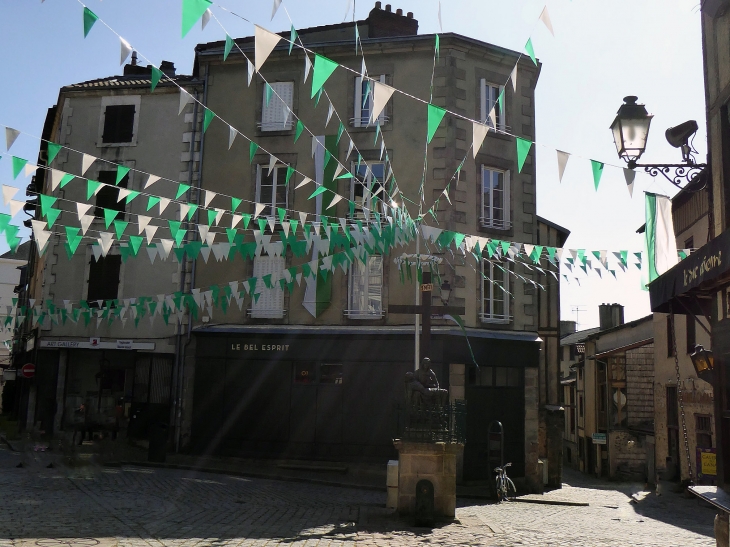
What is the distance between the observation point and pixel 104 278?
2022 cm

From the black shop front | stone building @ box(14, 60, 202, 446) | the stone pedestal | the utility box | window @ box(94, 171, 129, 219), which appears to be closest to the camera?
the stone pedestal

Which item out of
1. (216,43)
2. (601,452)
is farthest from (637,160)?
(601,452)

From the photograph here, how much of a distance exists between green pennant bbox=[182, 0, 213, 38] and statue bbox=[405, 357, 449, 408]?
Result: 20.4 ft

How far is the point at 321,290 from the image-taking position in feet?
60.0

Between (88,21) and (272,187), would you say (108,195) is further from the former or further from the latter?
(88,21)

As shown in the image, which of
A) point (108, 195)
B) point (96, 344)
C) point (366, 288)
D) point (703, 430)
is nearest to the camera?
point (703, 430)

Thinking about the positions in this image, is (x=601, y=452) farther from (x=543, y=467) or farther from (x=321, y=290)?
(x=321, y=290)

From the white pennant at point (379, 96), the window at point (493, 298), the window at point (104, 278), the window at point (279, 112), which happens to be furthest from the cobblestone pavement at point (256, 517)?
the window at point (279, 112)

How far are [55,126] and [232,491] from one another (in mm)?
16379

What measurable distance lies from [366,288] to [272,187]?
3.85 m

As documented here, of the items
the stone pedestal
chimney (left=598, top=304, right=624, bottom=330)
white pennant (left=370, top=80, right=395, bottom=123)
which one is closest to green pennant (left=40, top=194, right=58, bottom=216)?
white pennant (left=370, top=80, right=395, bottom=123)

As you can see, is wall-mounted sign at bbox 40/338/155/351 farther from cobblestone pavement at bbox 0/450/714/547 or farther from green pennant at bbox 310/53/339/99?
green pennant at bbox 310/53/339/99

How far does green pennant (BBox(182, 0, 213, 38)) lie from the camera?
19.4 ft

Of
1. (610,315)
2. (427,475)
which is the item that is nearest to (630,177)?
(427,475)
